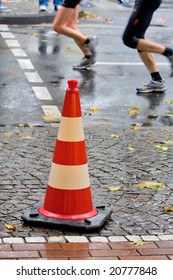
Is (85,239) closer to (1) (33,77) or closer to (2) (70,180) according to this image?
(2) (70,180)

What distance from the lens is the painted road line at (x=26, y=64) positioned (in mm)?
13925

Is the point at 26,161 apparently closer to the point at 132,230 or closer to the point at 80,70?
the point at 132,230

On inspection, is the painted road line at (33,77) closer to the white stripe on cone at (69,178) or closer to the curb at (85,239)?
the white stripe on cone at (69,178)

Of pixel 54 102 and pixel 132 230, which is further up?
pixel 132 230

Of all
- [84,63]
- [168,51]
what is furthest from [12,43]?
[168,51]

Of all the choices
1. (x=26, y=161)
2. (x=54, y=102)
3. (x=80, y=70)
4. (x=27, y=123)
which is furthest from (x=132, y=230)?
(x=80, y=70)

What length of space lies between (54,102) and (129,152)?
2.55 m

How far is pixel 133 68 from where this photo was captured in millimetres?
14312

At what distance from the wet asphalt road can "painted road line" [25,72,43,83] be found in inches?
1.9

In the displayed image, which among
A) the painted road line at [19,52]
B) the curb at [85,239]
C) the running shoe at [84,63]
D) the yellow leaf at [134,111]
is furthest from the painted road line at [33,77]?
the curb at [85,239]

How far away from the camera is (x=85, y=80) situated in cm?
1312

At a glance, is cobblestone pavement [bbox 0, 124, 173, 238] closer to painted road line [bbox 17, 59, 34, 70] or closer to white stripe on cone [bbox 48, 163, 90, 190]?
white stripe on cone [bbox 48, 163, 90, 190]

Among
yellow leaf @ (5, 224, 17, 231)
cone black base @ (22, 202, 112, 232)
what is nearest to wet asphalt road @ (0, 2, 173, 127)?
cone black base @ (22, 202, 112, 232)

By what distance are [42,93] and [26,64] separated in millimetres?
2301
